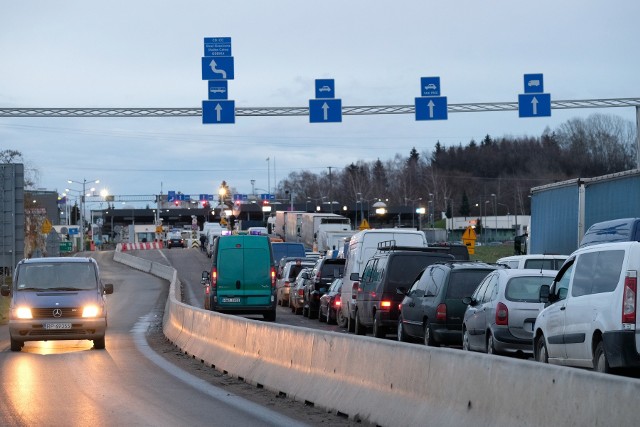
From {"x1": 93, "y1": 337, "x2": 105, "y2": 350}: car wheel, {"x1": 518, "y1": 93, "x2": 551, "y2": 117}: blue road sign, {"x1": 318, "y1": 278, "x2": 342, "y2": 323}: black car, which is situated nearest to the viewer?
{"x1": 93, "y1": 337, "x2": 105, "y2": 350}: car wheel

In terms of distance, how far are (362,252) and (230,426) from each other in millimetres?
18330

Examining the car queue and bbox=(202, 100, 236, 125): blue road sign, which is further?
bbox=(202, 100, 236, 125): blue road sign

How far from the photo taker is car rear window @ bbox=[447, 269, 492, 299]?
65.6 ft

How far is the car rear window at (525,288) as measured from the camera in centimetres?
1736

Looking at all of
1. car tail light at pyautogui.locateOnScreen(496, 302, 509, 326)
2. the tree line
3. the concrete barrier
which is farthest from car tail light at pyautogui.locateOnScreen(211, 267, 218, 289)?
the tree line

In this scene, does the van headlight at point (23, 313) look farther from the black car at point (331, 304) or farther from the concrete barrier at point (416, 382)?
the black car at point (331, 304)

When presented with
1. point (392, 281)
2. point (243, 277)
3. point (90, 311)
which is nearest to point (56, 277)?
point (90, 311)

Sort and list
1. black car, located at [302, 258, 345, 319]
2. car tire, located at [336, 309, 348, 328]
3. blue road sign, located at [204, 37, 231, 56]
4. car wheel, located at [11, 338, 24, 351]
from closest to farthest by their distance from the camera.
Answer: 1. car wheel, located at [11, 338, 24, 351]
2. car tire, located at [336, 309, 348, 328]
3. black car, located at [302, 258, 345, 319]
4. blue road sign, located at [204, 37, 231, 56]

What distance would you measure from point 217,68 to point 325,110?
15.2 ft

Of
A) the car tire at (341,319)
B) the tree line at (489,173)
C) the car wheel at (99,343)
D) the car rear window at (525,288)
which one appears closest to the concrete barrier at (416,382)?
the car rear window at (525,288)

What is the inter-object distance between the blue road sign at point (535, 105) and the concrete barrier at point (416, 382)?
23035 millimetres

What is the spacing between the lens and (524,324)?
1712 cm

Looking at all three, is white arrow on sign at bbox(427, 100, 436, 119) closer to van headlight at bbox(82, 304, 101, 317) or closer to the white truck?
van headlight at bbox(82, 304, 101, 317)

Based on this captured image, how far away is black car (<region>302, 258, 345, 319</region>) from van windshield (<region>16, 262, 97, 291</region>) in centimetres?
1273
